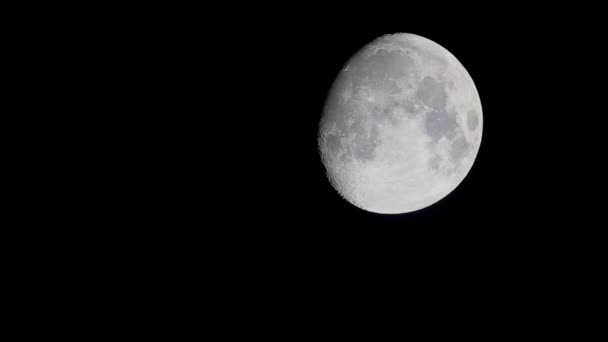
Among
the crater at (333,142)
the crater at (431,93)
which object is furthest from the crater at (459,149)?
the crater at (333,142)

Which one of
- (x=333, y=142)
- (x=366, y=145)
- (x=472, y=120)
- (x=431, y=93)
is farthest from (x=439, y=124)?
(x=333, y=142)

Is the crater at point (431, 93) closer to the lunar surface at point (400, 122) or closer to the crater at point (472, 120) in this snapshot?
the lunar surface at point (400, 122)

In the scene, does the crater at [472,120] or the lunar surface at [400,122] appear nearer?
the lunar surface at [400,122]

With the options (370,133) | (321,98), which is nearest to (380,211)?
(370,133)

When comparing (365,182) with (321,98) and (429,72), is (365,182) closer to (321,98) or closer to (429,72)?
(321,98)

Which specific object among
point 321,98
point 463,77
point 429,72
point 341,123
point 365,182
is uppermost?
point 463,77

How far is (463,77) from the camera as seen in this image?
10.1ft

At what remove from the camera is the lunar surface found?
279 cm

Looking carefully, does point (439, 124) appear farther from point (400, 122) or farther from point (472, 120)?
point (472, 120)

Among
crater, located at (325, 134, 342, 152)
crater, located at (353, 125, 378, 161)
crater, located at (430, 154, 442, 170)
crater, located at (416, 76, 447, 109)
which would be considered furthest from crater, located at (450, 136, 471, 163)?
crater, located at (325, 134, 342, 152)

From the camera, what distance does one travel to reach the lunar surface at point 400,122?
2795 millimetres

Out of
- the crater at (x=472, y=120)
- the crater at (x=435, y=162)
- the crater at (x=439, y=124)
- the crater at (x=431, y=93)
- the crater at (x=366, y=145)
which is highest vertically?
the crater at (x=472, y=120)

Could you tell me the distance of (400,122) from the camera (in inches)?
109

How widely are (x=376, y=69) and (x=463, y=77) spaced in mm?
729
